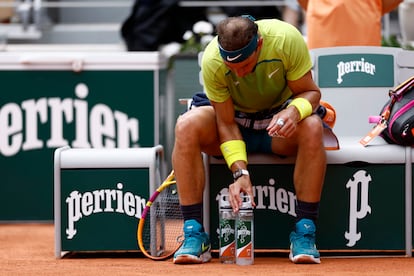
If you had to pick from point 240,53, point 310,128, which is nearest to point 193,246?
point 310,128

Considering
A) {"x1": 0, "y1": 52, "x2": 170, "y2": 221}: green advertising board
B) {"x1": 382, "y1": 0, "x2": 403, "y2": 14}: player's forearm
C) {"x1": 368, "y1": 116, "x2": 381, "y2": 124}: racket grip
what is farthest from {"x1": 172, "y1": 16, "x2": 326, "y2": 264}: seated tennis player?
{"x1": 0, "y1": 52, "x2": 170, "y2": 221}: green advertising board

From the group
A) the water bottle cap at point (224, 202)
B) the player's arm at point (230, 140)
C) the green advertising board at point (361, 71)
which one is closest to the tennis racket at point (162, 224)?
the water bottle cap at point (224, 202)

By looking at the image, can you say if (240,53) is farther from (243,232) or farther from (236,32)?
(243,232)

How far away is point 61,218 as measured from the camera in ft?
20.2

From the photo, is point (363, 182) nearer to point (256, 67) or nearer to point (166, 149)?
point (256, 67)

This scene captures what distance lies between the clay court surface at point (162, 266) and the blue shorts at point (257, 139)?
58 cm

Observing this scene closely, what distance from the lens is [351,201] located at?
6.02m

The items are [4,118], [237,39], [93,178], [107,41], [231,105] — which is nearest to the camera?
[237,39]

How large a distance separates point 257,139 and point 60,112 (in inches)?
99.9

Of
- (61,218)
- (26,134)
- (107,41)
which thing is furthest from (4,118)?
(107,41)

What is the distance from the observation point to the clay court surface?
5.41 metres

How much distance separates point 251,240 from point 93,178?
1042mm

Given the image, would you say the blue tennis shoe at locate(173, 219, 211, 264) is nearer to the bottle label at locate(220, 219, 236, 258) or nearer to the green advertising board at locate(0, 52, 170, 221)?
→ the bottle label at locate(220, 219, 236, 258)

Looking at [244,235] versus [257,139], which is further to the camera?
[257,139]
